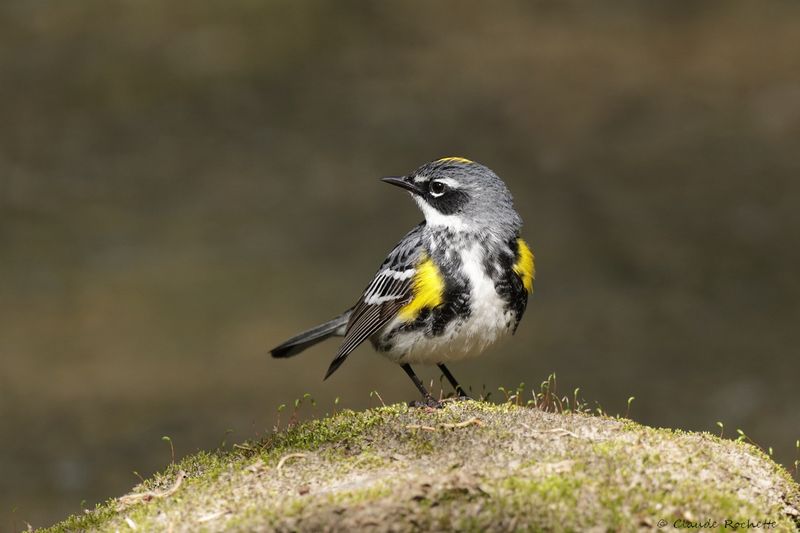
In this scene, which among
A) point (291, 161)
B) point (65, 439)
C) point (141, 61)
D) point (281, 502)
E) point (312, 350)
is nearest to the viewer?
point (281, 502)

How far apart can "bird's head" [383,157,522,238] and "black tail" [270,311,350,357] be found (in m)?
1.27

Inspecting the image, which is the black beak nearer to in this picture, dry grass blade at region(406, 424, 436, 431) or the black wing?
the black wing

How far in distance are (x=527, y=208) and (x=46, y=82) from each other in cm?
818

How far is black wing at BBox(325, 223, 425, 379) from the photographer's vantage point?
616cm

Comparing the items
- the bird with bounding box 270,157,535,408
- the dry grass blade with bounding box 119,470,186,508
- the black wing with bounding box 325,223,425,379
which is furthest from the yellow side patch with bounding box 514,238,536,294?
the dry grass blade with bounding box 119,470,186,508

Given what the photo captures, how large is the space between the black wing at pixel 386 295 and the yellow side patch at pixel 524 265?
0.63 m

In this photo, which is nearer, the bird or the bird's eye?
the bird

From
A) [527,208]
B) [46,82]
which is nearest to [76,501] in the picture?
[527,208]

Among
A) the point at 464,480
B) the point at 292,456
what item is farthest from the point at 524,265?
the point at 464,480

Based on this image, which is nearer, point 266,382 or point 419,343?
point 419,343

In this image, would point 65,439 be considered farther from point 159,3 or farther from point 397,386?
point 159,3

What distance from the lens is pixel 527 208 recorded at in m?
13.7

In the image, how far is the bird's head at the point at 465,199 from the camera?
630 cm

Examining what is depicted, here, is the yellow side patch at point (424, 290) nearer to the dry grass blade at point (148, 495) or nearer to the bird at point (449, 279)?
the bird at point (449, 279)
